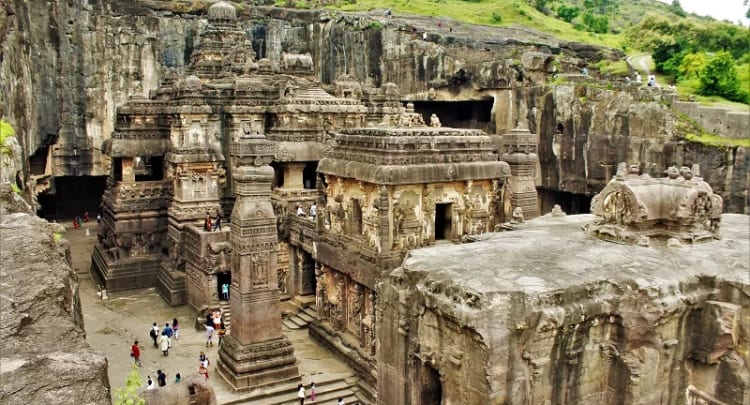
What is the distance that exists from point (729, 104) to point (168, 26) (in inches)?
1052

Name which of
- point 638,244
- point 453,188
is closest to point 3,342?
point 638,244

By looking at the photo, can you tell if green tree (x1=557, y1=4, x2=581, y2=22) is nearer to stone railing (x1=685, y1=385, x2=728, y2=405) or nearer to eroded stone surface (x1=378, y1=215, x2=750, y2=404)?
eroded stone surface (x1=378, y1=215, x2=750, y2=404)

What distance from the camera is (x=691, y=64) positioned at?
94.4ft

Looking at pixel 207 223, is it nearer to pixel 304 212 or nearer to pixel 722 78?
pixel 304 212

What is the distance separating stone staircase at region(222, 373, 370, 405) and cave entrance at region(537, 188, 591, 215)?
57.2 feet

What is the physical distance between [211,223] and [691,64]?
21.1 m

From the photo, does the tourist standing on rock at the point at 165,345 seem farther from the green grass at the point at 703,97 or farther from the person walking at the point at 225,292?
the green grass at the point at 703,97

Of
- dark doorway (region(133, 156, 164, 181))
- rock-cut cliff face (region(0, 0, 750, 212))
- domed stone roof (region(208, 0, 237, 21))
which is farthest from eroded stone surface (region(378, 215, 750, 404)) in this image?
domed stone roof (region(208, 0, 237, 21))

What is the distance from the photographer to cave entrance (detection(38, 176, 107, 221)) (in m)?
35.4

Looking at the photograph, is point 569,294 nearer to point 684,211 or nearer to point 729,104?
point 684,211

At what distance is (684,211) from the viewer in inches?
420

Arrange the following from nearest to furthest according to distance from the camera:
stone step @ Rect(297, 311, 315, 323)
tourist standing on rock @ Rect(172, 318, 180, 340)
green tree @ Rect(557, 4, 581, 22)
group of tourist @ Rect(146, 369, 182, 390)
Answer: group of tourist @ Rect(146, 369, 182, 390), tourist standing on rock @ Rect(172, 318, 180, 340), stone step @ Rect(297, 311, 315, 323), green tree @ Rect(557, 4, 581, 22)

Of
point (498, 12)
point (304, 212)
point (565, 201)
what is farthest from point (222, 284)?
point (498, 12)

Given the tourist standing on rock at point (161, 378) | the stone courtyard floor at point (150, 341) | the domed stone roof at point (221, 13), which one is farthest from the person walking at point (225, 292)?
the domed stone roof at point (221, 13)
